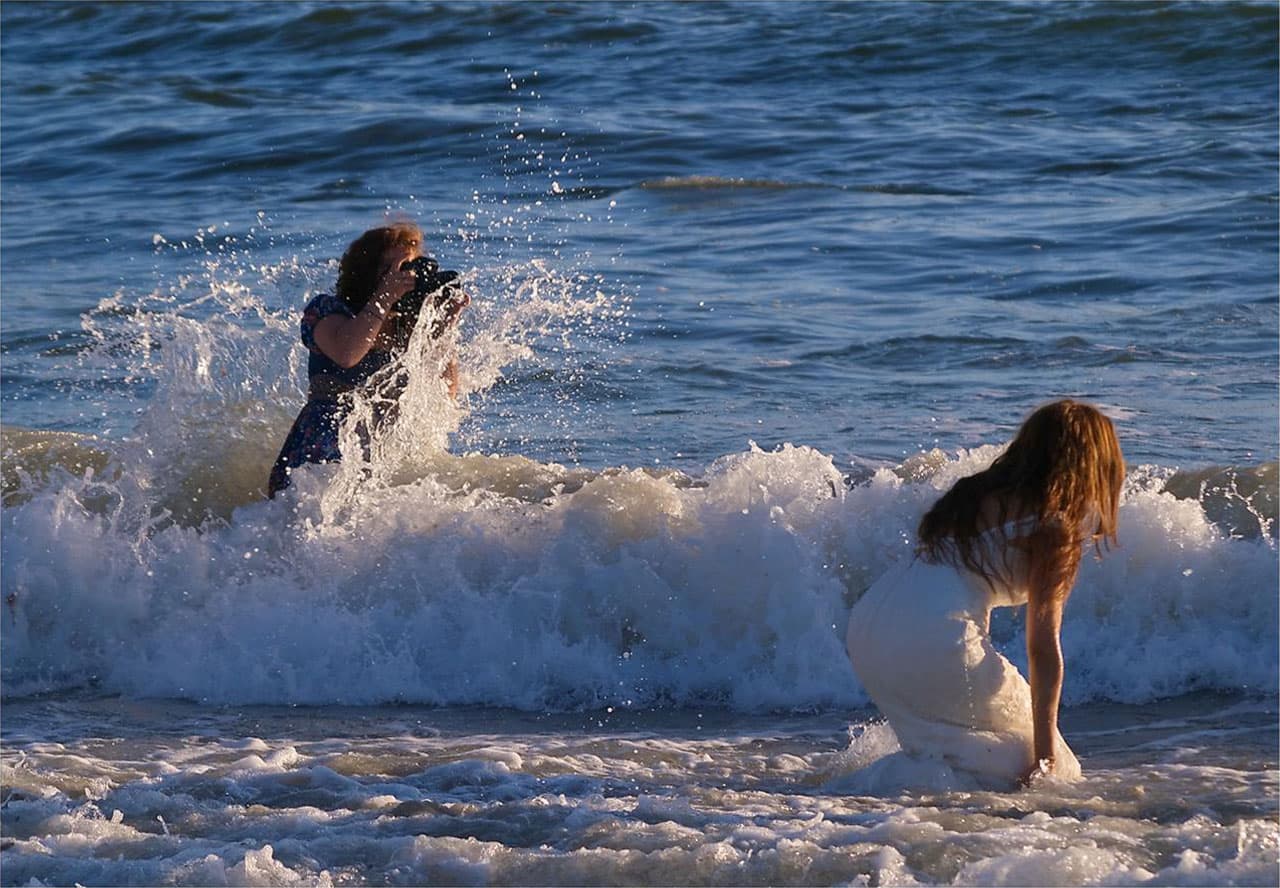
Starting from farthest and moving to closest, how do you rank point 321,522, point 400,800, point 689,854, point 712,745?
point 321,522 < point 712,745 < point 400,800 < point 689,854

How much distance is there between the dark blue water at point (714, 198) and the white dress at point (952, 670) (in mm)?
3910

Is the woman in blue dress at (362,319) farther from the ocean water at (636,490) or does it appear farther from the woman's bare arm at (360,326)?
the ocean water at (636,490)

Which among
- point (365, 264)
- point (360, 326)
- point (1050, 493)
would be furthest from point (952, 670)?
point (365, 264)

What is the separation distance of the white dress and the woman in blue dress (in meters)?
2.84

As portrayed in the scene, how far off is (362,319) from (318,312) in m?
0.18

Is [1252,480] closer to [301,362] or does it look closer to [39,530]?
[301,362]

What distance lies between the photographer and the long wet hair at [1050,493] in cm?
474

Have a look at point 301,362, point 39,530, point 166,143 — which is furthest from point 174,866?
point 166,143

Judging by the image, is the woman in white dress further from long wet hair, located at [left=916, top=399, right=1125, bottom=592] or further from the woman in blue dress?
the woman in blue dress

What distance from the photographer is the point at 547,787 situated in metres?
5.37

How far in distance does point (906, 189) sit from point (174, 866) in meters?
11.5

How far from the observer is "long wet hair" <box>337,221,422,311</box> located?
23.4 ft

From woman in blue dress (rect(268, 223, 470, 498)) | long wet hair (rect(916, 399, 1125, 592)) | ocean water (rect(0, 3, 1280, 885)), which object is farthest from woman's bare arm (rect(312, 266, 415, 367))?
long wet hair (rect(916, 399, 1125, 592))

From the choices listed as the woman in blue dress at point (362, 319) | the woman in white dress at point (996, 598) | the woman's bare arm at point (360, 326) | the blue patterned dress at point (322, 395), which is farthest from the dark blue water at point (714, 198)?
the woman in white dress at point (996, 598)
